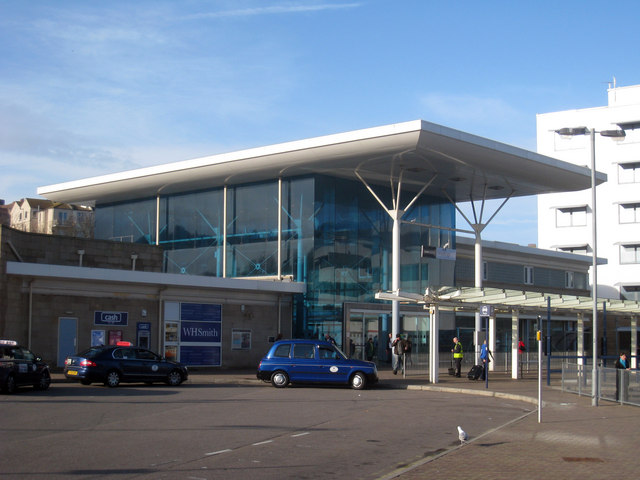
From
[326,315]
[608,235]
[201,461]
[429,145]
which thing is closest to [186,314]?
[326,315]

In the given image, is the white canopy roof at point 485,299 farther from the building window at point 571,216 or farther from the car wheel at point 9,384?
the building window at point 571,216

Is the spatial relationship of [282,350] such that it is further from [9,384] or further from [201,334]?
[201,334]

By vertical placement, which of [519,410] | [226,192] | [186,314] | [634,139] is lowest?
[519,410]

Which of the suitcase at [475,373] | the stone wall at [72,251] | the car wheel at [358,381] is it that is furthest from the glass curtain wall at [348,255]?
the car wheel at [358,381]

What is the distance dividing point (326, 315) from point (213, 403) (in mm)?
18889

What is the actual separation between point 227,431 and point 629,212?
6589 centimetres

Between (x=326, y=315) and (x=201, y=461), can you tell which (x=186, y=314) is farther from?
(x=201, y=461)

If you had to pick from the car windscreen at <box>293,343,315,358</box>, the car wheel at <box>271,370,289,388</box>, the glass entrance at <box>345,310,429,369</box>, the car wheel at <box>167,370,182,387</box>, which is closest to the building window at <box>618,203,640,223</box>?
the glass entrance at <box>345,310,429,369</box>

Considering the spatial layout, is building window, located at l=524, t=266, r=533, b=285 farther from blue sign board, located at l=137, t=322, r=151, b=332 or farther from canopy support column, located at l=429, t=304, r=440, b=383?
blue sign board, located at l=137, t=322, r=151, b=332

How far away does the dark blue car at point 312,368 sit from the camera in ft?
89.5

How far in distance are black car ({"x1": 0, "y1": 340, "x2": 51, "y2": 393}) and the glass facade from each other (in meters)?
17.8

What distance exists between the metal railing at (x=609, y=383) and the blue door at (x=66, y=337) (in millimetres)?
18225

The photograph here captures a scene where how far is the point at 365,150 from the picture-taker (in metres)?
35.2

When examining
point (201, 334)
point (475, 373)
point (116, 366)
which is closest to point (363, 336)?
point (201, 334)
